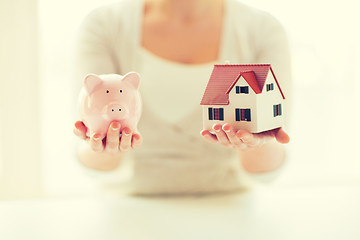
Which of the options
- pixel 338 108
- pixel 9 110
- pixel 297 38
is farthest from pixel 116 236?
pixel 338 108

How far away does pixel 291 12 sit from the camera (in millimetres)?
1206

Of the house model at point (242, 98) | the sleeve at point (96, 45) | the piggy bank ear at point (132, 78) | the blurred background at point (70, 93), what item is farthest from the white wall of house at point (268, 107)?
the blurred background at point (70, 93)

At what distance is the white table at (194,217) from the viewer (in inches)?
28.8

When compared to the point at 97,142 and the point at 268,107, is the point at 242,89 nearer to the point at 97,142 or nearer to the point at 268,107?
the point at 268,107

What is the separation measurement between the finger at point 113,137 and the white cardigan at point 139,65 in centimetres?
25

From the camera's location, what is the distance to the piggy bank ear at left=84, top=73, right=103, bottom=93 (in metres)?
0.57

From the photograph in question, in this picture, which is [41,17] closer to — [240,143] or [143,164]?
[143,164]

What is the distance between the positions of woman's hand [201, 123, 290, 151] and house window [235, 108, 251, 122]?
15 millimetres

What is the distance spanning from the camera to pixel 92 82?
0.57 meters

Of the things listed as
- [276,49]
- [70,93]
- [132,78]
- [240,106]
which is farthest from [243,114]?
[70,93]

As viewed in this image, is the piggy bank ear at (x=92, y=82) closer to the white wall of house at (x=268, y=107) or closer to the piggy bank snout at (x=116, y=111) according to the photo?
the piggy bank snout at (x=116, y=111)

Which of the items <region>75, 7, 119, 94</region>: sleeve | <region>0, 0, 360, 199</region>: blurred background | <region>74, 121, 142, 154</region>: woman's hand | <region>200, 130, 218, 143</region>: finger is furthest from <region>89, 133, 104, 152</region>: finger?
<region>0, 0, 360, 199</region>: blurred background

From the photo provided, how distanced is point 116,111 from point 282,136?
19 cm

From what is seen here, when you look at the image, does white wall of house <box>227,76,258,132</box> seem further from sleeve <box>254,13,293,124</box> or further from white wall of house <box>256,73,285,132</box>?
sleeve <box>254,13,293,124</box>
